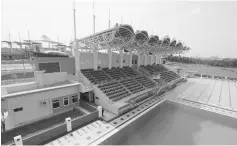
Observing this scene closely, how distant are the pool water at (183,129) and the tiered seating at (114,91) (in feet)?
10.7

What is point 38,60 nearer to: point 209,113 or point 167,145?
point 167,145

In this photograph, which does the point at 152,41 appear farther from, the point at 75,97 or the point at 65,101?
the point at 65,101

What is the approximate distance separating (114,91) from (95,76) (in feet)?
10.6

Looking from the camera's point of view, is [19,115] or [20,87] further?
[20,87]

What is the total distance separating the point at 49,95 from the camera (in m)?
8.63

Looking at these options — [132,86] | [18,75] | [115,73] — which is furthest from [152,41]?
[18,75]

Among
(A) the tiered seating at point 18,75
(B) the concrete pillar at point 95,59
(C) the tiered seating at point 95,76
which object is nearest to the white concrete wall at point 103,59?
(B) the concrete pillar at point 95,59

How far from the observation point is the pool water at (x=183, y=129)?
6762 mm

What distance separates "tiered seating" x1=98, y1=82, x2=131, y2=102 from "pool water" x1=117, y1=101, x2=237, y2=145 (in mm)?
3272

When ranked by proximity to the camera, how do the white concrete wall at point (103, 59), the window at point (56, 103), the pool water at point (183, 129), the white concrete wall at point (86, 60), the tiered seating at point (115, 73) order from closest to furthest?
the pool water at point (183, 129) → the window at point (56, 103) → the white concrete wall at point (86, 60) → the tiered seating at point (115, 73) → the white concrete wall at point (103, 59)

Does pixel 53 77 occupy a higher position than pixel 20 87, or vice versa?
pixel 53 77

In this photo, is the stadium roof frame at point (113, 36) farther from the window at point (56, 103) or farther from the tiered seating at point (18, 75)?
the tiered seating at point (18, 75)

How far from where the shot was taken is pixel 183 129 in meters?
7.83

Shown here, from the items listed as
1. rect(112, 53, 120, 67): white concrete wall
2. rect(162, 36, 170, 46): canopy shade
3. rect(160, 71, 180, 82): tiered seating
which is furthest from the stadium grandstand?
rect(160, 71, 180, 82): tiered seating
